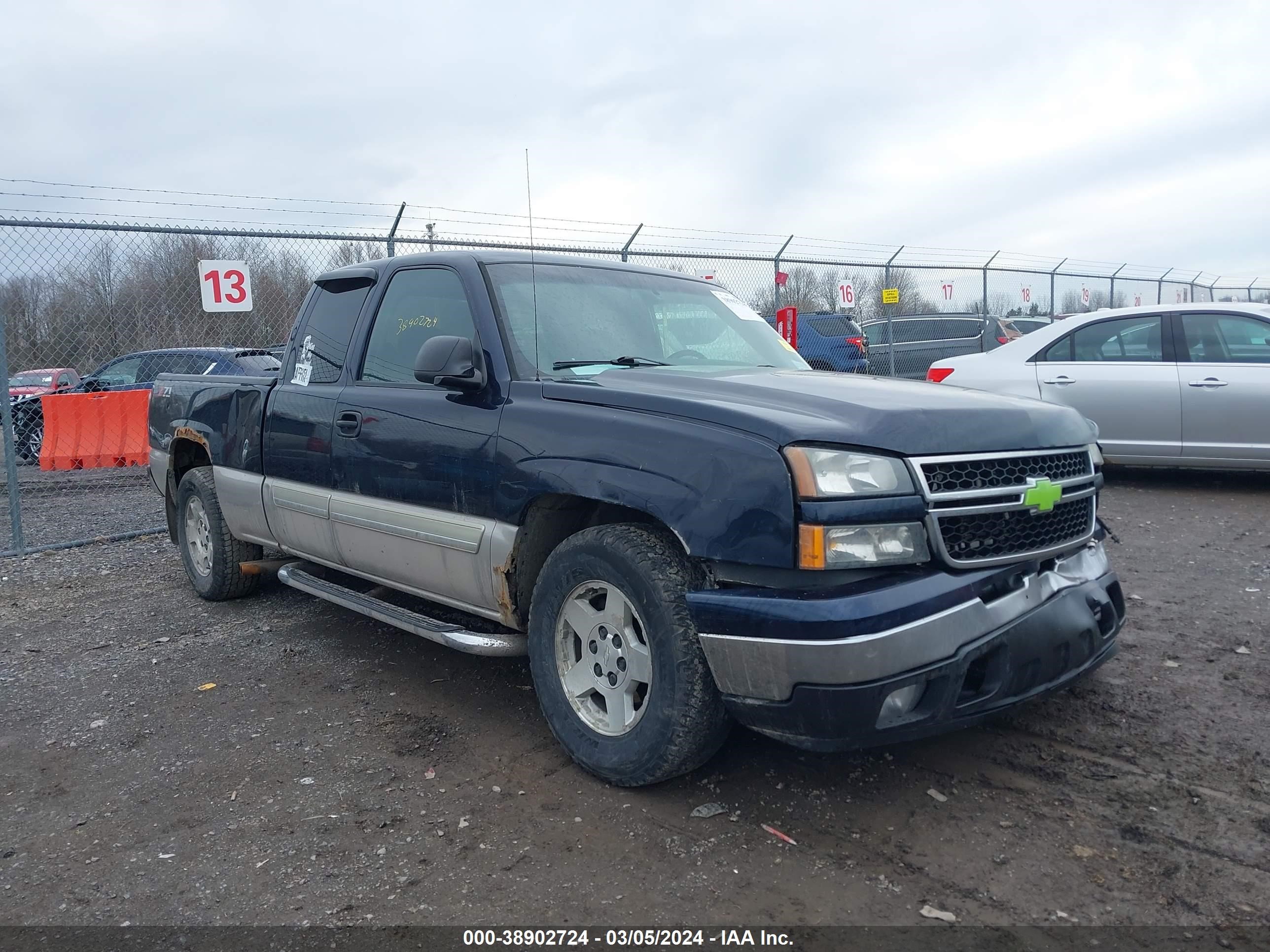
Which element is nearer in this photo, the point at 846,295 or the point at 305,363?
the point at 305,363

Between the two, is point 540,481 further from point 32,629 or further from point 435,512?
point 32,629

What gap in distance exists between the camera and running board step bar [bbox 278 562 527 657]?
3.57 meters

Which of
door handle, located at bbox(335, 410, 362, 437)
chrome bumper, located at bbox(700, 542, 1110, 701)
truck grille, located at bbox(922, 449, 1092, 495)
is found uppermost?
door handle, located at bbox(335, 410, 362, 437)

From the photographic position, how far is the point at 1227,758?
10.7ft

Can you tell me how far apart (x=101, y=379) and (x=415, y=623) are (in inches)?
434

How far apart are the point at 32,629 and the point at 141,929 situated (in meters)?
3.68

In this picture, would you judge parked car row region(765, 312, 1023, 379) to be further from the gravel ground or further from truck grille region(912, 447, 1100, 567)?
truck grille region(912, 447, 1100, 567)

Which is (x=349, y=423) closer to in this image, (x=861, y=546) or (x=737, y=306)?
(x=737, y=306)

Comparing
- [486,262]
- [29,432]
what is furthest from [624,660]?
[29,432]

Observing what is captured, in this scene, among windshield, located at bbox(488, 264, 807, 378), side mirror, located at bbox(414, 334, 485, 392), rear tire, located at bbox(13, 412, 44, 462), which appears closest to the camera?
side mirror, located at bbox(414, 334, 485, 392)

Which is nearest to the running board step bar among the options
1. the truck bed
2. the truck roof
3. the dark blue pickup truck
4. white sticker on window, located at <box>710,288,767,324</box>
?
the dark blue pickup truck

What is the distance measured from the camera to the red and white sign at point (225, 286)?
26.0 feet

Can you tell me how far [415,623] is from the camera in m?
3.92

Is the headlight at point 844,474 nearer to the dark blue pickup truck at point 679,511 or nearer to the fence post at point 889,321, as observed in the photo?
the dark blue pickup truck at point 679,511
